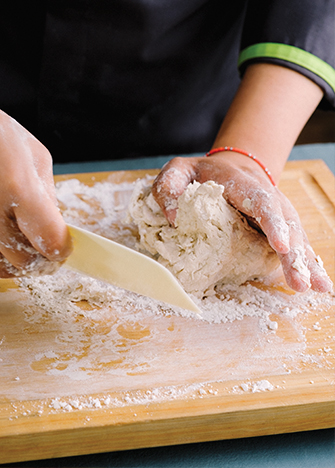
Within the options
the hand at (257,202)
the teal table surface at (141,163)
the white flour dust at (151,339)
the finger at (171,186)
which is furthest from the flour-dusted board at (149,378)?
the teal table surface at (141,163)

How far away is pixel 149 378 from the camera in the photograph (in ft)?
2.87

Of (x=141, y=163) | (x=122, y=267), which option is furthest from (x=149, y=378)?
(x=141, y=163)

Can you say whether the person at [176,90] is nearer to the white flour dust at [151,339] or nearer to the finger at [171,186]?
the finger at [171,186]

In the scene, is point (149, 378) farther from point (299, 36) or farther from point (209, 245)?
point (299, 36)

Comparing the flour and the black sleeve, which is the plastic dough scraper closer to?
the flour

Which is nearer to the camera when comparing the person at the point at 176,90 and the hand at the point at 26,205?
the hand at the point at 26,205

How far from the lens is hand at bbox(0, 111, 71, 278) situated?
0.80 metres

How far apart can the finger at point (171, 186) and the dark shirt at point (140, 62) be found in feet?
1.32

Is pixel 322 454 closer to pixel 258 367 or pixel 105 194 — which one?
pixel 258 367

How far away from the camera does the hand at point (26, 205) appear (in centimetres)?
80

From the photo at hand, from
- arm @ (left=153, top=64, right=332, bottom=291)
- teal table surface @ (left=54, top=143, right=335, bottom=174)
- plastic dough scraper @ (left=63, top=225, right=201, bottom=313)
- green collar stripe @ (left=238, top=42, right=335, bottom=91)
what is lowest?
teal table surface @ (left=54, top=143, right=335, bottom=174)

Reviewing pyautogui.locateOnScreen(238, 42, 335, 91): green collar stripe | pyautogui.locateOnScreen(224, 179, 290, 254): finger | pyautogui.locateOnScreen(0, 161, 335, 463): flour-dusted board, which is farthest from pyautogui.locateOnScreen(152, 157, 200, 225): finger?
pyautogui.locateOnScreen(238, 42, 335, 91): green collar stripe

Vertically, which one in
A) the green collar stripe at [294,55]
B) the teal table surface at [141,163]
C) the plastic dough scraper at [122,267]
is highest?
the green collar stripe at [294,55]

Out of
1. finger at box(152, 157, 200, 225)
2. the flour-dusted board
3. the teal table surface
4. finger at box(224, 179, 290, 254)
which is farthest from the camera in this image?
the teal table surface
